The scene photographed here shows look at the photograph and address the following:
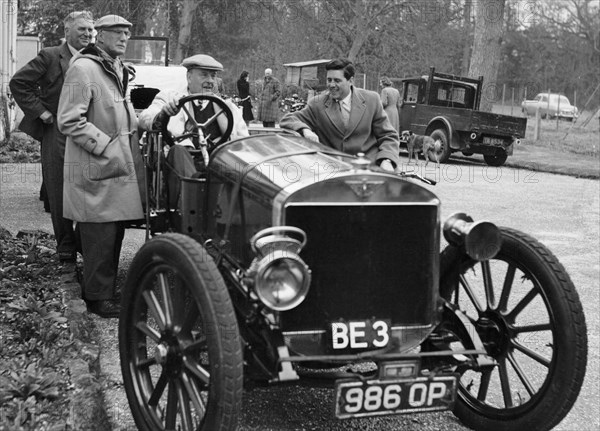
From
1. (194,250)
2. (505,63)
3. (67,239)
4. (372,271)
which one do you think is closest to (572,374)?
(372,271)

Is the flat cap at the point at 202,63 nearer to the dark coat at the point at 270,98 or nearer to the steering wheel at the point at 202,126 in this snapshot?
the steering wheel at the point at 202,126

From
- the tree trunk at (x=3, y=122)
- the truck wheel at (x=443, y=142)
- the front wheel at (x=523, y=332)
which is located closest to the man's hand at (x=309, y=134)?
the front wheel at (x=523, y=332)

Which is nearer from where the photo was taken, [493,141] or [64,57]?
[64,57]

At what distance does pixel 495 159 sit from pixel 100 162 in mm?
14036

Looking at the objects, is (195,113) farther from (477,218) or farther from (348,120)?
(477,218)

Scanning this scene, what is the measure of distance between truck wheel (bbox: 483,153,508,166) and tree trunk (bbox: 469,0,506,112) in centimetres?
309

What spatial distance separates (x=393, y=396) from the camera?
302 centimetres

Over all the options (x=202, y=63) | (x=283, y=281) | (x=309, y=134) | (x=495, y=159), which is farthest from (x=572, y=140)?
(x=283, y=281)

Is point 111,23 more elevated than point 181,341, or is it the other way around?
point 111,23

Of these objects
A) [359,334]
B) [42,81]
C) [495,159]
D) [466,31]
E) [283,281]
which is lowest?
[495,159]

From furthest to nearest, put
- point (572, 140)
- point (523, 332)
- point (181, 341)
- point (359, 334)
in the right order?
1. point (572, 140)
2. point (523, 332)
3. point (359, 334)
4. point (181, 341)

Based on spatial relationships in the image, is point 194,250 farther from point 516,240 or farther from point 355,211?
point 516,240

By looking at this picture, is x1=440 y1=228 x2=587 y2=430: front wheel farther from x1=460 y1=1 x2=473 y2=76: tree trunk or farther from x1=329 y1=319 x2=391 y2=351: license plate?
x1=460 y1=1 x2=473 y2=76: tree trunk

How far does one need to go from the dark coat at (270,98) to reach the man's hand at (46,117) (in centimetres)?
1658
